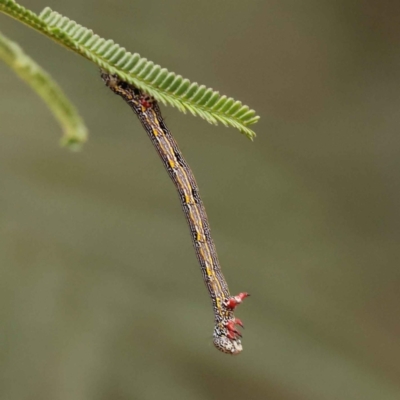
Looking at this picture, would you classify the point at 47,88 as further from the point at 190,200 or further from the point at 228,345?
the point at 228,345

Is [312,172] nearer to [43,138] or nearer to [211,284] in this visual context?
[211,284]

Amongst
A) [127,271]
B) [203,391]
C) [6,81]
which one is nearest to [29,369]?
[127,271]

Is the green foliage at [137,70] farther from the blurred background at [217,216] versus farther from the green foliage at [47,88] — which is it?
the blurred background at [217,216]

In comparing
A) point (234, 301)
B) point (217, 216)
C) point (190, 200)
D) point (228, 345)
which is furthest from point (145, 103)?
point (217, 216)

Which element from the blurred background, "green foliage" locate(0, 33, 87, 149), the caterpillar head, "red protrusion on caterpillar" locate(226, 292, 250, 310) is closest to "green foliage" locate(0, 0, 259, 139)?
"green foliage" locate(0, 33, 87, 149)

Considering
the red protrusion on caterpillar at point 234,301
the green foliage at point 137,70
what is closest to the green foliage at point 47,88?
the green foliage at point 137,70

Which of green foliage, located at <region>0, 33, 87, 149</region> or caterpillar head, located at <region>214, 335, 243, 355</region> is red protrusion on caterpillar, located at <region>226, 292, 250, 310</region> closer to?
caterpillar head, located at <region>214, 335, 243, 355</region>
